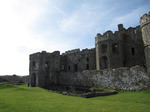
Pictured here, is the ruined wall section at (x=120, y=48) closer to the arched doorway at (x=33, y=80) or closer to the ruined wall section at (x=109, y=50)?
the ruined wall section at (x=109, y=50)

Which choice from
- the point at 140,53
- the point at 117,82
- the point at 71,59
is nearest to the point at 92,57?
the point at 71,59

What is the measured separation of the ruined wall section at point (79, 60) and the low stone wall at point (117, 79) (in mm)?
9567

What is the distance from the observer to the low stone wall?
622 inches

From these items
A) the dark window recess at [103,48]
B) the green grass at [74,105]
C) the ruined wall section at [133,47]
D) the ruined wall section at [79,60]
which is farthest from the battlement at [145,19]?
the ruined wall section at [79,60]

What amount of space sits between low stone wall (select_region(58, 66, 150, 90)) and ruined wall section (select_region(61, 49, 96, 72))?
957 cm

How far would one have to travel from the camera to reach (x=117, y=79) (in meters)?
18.3

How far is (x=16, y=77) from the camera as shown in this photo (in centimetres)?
4738

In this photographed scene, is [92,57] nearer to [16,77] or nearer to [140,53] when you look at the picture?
[140,53]

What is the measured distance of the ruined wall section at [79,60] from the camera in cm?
3481

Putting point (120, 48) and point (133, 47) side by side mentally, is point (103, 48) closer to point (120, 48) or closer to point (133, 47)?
point (120, 48)

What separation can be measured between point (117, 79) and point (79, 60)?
19.6 m

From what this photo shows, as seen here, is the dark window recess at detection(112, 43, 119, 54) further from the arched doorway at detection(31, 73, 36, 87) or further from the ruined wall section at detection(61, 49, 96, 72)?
the arched doorway at detection(31, 73, 36, 87)

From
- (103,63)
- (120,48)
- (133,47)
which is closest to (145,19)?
(133,47)

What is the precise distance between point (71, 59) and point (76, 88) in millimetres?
16806
